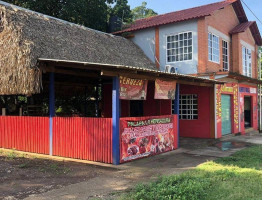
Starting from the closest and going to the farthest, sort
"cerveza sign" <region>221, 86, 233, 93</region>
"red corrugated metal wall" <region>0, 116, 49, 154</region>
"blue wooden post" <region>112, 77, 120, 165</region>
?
"blue wooden post" <region>112, 77, 120, 165</region> → "red corrugated metal wall" <region>0, 116, 49, 154</region> → "cerveza sign" <region>221, 86, 233, 93</region>

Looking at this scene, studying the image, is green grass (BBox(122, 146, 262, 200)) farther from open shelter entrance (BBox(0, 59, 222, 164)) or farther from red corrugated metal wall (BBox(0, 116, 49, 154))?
red corrugated metal wall (BBox(0, 116, 49, 154))

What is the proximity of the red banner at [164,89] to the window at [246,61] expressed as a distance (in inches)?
367

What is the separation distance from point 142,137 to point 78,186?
337 cm

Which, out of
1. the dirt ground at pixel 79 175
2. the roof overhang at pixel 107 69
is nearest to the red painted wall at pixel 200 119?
the roof overhang at pixel 107 69

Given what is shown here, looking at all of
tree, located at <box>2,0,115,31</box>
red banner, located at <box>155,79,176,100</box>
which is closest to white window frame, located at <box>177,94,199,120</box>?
red banner, located at <box>155,79,176,100</box>

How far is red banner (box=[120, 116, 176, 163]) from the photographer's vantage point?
28.9 ft

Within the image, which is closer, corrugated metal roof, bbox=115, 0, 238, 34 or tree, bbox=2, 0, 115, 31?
corrugated metal roof, bbox=115, 0, 238, 34

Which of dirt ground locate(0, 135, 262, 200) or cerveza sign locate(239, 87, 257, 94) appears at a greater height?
cerveza sign locate(239, 87, 257, 94)

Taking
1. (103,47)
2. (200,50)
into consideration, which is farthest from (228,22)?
(103,47)

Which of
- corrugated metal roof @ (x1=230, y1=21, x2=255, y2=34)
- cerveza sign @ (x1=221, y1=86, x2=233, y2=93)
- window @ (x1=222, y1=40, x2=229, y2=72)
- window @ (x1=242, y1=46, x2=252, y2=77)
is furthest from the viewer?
window @ (x1=242, y1=46, x2=252, y2=77)

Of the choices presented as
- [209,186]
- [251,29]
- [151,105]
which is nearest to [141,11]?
[251,29]

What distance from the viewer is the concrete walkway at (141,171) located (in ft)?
19.6

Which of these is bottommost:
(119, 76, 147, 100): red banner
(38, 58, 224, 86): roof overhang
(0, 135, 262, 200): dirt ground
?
(0, 135, 262, 200): dirt ground

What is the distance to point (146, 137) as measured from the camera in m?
9.59
